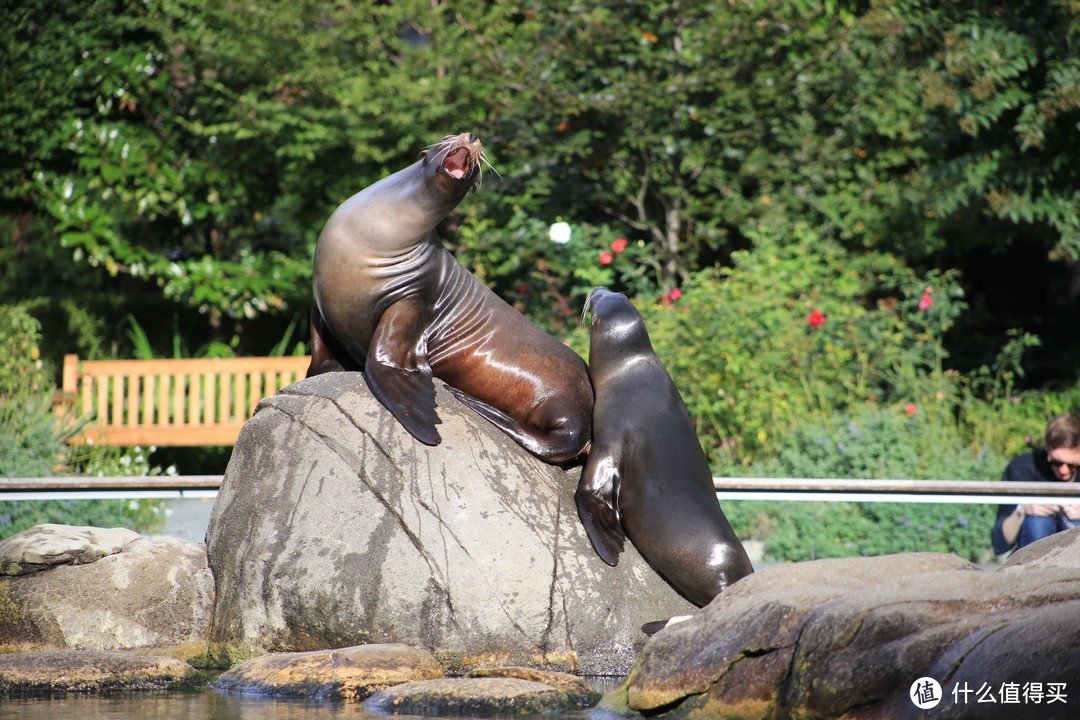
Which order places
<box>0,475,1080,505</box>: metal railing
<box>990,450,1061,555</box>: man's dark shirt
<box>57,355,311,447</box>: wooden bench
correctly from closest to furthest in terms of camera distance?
<box>0,475,1080,505</box>: metal railing, <box>990,450,1061,555</box>: man's dark shirt, <box>57,355,311,447</box>: wooden bench

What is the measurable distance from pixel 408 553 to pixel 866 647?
2.04 metres

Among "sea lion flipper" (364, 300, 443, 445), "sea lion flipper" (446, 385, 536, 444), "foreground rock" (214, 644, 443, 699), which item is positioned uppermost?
"sea lion flipper" (364, 300, 443, 445)

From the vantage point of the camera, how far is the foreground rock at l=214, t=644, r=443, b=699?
4633 mm

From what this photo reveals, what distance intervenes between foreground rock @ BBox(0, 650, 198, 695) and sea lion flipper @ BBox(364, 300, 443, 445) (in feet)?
4.21

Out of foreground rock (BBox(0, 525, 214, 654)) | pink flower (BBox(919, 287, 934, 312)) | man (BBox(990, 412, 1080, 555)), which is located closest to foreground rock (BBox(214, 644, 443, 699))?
foreground rock (BBox(0, 525, 214, 654))

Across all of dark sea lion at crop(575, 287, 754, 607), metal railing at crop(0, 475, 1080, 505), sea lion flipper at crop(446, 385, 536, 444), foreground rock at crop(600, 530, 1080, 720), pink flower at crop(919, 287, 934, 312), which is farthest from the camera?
pink flower at crop(919, 287, 934, 312)

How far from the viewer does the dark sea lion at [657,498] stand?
17.4ft

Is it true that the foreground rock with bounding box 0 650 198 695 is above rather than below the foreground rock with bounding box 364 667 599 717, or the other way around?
below

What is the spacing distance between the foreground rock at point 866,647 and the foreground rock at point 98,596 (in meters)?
2.08

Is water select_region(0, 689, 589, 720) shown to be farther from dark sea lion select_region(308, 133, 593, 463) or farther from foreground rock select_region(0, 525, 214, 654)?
dark sea lion select_region(308, 133, 593, 463)

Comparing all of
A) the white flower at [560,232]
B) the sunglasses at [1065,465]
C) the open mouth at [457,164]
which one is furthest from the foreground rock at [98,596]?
the white flower at [560,232]

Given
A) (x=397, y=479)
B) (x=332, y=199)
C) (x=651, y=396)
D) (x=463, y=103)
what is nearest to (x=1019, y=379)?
(x=463, y=103)

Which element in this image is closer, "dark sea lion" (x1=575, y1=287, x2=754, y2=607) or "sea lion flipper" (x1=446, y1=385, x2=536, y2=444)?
"dark sea lion" (x1=575, y1=287, x2=754, y2=607)

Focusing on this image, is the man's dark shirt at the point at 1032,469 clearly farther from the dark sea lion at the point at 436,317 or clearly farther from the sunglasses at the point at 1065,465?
the dark sea lion at the point at 436,317
